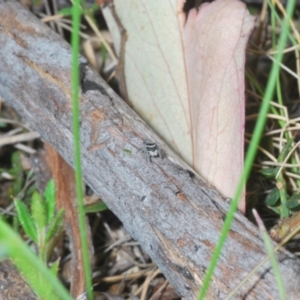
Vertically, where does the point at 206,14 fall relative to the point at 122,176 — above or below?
above

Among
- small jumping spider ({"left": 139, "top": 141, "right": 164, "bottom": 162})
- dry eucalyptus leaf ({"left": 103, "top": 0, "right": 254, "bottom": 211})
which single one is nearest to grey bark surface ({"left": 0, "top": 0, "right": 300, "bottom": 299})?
small jumping spider ({"left": 139, "top": 141, "right": 164, "bottom": 162})

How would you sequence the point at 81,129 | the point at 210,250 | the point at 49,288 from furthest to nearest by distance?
the point at 81,129
the point at 49,288
the point at 210,250

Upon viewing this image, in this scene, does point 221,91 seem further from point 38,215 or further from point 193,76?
point 38,215

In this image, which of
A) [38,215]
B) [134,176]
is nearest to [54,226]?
[38,215]

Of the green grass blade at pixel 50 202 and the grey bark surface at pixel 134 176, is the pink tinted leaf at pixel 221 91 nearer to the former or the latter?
the grey bark surface at pixel 134 176

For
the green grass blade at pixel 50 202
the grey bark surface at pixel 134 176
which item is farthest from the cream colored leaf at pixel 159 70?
the green grass blade at pixel 50 202

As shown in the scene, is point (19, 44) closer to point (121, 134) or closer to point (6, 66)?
point (6, 66)

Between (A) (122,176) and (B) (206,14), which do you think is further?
(B) (206,14)

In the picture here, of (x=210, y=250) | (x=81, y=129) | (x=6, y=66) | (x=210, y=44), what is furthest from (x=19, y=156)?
(x=210, y=250)
